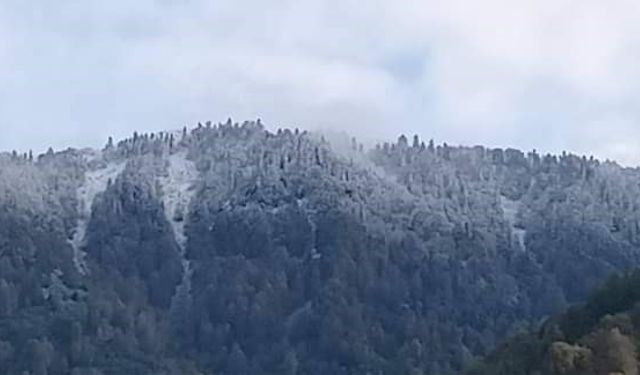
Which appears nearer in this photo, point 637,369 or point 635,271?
point 637,369

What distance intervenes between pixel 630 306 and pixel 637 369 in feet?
56.9

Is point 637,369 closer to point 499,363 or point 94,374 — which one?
point 499,363

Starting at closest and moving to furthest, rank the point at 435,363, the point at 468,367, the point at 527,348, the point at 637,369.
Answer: the point at 637,369 → the point at 527,348 → the point at 468,367 → the point at 435,363

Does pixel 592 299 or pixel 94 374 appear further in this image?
pixel 94 374

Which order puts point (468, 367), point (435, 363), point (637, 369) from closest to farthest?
1. point (637, 369)
2. point (468, 367)
3. point (435, 363)

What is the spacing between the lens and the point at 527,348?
273 ft

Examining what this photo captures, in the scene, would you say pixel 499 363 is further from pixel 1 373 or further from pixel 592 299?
pixel 1 373

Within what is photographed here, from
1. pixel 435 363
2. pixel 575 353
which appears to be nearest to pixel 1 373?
pixel 435 363

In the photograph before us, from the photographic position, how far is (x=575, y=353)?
7162cm

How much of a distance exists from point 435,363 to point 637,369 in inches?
5019

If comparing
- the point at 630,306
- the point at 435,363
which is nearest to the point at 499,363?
the point at 630,306

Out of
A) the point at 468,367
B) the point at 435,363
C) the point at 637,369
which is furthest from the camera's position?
the point at 435,363

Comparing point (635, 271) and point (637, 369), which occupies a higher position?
point (635, 271)

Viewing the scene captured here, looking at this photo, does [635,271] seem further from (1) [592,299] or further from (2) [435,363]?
(2) [435,363]
